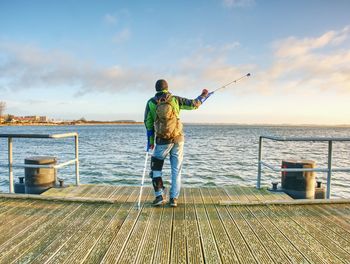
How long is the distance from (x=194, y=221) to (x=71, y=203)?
2350 millimetres

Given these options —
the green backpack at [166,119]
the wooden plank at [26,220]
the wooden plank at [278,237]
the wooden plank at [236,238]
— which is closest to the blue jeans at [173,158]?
the green backpack at [166,119]

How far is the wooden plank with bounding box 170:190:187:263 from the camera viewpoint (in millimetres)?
2809

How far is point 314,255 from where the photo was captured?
2875 mm

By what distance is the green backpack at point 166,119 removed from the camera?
14.0 feet

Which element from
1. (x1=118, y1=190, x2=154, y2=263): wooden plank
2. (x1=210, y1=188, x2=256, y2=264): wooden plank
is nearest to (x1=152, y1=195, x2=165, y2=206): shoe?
(x1=118, y1=190, x2=154, y2=263): wooden plank

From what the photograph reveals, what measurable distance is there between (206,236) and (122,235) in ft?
3.59

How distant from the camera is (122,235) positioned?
3.37m

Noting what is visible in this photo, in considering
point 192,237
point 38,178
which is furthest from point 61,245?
point 38,178

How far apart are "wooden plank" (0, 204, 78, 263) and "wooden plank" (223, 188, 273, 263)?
2.62m

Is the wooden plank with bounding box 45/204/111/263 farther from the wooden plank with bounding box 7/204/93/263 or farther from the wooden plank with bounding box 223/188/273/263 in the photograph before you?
the wooden plank with bounding box 223/188/273/263

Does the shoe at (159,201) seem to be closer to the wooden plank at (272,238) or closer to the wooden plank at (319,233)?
the wooden plank at (272,238)

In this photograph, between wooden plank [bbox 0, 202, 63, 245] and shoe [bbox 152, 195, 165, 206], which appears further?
shoe [bbox 152, 195, 165, 206]

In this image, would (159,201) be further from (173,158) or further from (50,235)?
(50,235)

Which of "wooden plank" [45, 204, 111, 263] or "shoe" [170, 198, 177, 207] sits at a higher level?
"shoe" [170, 198, 177, 207]
